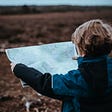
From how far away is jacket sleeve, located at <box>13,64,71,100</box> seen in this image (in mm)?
2133

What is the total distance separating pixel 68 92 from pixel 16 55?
0.74 metres

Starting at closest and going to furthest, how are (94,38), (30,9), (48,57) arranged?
1. (94,38)
2. (48,57)
3. (30,9)

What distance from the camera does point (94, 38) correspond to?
207 centimetres

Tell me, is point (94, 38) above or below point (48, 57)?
above

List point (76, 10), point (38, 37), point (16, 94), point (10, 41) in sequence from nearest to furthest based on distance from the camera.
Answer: point (16, 94) < point (10, 41) < point (38, 37) < point (76, 10)

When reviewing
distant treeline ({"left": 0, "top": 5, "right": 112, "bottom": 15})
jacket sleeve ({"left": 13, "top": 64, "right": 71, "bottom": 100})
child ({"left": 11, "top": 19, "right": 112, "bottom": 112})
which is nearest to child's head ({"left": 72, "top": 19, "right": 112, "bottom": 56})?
child ({"left": 11, "top": 19, "right": 112, "bottom": 112})

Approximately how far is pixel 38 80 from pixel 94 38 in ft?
1.20

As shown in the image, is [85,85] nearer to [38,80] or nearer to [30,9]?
[38,80]

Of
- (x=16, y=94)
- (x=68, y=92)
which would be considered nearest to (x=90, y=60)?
(x=68, y=92)

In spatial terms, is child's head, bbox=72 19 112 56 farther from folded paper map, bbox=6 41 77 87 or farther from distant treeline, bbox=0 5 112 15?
distant treeline, bbox=0 5 112 15

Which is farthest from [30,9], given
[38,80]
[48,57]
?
[38,80]

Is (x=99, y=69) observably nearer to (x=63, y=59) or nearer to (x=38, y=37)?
(x=63, y=59)

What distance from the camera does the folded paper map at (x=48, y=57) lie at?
108 inches

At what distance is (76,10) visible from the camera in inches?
1335
